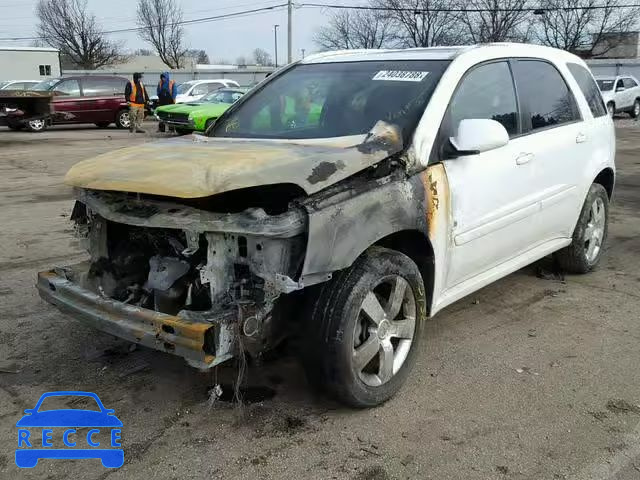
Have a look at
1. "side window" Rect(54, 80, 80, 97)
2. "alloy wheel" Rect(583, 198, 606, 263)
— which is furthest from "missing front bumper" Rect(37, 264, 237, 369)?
"side window" Rect(54, 80, 80, 97)

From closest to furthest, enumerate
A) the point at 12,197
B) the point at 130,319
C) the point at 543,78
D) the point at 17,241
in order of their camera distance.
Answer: the point at 130,319 < the point at 543,78 < the point at 17,241 < the point at 12,197

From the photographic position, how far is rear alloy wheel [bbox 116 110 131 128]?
21594 mm

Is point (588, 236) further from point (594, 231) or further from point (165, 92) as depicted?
point (165, 92)

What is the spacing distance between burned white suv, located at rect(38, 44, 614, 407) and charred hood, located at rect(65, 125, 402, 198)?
0.01 meters

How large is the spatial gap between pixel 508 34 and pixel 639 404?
57211 mm

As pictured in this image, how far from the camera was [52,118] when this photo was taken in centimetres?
2017

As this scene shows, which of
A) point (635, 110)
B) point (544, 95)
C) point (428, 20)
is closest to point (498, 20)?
point (428, 20)

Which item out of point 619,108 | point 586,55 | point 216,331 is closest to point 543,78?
point 216,331

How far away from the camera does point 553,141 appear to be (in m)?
4.49

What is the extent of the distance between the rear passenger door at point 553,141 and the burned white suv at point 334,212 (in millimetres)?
20

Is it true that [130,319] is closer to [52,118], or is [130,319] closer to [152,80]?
[52,118]

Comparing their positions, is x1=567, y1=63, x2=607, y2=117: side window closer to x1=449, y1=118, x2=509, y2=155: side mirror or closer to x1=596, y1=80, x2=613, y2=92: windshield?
x1=449, y1=118, x2=509, y2=155: side mirror

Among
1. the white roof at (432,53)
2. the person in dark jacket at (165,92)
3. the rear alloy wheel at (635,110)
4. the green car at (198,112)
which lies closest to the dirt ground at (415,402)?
the white roof at (432,53)

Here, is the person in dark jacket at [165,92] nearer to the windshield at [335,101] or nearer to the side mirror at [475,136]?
the windshield at [335,101]
